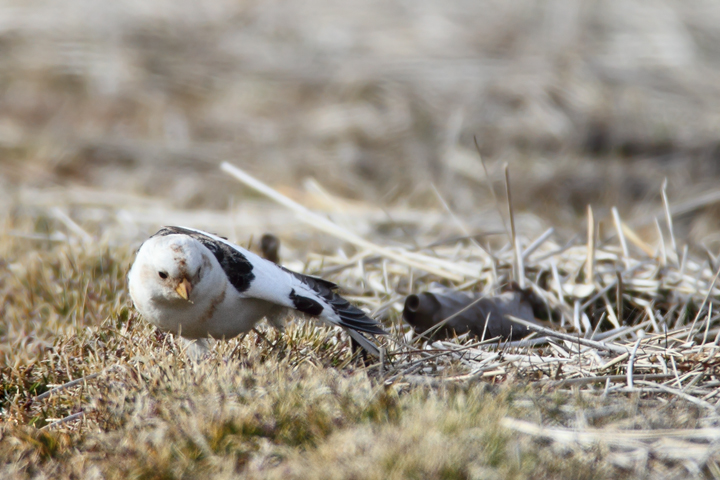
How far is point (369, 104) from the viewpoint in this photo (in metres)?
8.02

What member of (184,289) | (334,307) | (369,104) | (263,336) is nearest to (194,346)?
(263,336)

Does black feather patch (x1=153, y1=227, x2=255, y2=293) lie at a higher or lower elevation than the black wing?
higher

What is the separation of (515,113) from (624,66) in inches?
62.7

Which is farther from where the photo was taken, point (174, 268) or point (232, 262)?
point (232, 262)

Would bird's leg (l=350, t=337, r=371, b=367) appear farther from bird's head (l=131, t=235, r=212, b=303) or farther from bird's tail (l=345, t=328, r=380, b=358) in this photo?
bird's head (l=131, t=235, r=212, b=303)

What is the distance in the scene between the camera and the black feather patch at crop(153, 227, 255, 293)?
275cm

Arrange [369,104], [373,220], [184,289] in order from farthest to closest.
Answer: [369,104] → [373,220] → [184,289]

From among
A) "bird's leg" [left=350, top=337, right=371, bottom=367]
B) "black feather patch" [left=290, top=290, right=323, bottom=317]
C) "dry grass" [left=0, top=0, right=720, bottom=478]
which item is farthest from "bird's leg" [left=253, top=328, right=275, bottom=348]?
"bird's leg" [left=350, top=337, right=371, bottom=367]

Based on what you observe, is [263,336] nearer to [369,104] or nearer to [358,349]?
[358,349]

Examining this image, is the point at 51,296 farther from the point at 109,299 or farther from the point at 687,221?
the point at 687,221

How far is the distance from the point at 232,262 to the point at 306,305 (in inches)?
12.6

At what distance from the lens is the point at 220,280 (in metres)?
2.70

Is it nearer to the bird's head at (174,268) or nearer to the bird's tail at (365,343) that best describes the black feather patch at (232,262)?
the bird's head at (174,268)

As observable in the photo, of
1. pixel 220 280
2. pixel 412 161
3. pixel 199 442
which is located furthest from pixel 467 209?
pixel 199 442
